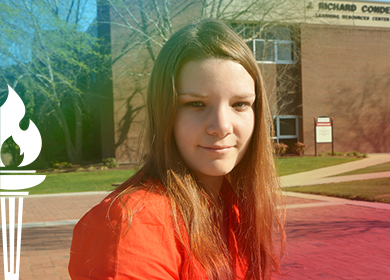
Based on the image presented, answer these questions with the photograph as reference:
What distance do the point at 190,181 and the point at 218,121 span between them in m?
0.19

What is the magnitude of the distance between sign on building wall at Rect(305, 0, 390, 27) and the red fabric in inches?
948

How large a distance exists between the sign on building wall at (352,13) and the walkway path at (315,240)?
16.8 metres

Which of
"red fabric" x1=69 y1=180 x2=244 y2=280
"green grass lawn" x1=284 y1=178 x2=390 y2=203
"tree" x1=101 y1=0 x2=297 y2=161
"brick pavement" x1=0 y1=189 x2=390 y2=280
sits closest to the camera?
"red fabric" x1=69 y1=180 x2=244 y2=280

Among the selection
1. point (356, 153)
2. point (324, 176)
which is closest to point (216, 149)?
point (324, 176)

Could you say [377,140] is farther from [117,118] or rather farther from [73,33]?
[73,33]

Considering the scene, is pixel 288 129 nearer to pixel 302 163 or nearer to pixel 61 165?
pixel 302 163

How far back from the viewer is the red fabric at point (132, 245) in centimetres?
87

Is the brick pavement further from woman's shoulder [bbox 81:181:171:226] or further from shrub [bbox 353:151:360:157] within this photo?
shrub [bbox 353:151:360:157]

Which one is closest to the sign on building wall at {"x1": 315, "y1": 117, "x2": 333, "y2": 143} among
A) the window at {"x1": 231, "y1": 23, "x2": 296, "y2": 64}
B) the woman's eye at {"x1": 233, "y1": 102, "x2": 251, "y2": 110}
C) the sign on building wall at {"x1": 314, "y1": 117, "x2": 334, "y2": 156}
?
the sign on building wall at {"x1": 314, "y1": 117, "x2": 334, "y2": 156}

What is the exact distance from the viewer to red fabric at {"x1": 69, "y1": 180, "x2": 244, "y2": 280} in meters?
0.87

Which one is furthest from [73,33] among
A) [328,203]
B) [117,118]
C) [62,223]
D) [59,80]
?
[328,203]

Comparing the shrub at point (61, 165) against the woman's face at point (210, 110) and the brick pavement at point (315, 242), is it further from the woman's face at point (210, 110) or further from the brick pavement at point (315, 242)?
the woman's face at point (210, 110)

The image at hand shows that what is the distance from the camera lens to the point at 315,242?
6027 millimetres

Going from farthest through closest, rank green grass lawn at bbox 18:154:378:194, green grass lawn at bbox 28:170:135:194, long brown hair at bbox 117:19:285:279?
green grass lawn at bbox 18:154:378:194, green grass lawn at bbox 28:170:135:194, long brown hair at bbox 117:19:285:279
